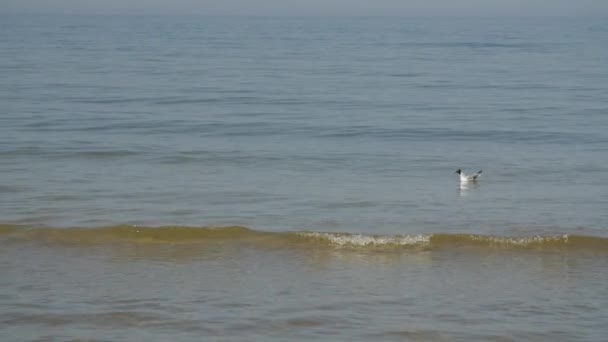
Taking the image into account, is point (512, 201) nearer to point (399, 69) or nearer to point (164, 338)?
point (164, 338)

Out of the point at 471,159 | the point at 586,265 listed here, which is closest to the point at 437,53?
the point at 471,159

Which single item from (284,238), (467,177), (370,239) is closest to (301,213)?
(284,238)

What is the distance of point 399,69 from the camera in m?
36.1

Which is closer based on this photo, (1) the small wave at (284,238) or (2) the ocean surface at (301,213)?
(2) the ocean surface at (301,213)

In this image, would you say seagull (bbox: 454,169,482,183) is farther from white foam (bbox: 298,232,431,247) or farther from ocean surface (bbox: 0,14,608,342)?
white foam (bbox: 298,232,431,247)

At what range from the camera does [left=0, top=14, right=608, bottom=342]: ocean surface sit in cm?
871

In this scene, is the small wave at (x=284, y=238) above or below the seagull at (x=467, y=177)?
below

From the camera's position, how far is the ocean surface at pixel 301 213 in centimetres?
871

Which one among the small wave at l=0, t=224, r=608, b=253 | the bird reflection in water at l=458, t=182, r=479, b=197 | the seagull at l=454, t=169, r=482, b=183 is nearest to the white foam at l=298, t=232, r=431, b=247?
the small wave at l=0, t=224, r=608, b=253

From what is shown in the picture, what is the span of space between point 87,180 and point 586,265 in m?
8.25

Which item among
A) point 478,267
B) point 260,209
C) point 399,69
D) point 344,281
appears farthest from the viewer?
point 399,69

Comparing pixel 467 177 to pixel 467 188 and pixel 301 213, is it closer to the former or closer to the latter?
pixel 467 188

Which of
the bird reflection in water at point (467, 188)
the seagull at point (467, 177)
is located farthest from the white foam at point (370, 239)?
the seagull at point (467, 177)

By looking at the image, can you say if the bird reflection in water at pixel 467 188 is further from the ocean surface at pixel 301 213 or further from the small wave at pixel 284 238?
the small wave at pixel 284 238
